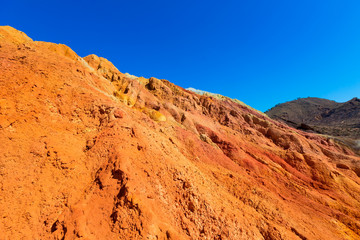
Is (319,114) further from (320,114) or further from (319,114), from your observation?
(320,114)

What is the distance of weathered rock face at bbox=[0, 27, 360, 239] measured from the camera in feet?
19.6

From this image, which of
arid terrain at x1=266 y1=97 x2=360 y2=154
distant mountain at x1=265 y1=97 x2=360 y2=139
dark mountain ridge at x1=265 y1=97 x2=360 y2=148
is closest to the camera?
arid terrain at x1=266 y1=97 x2=360 y2=154

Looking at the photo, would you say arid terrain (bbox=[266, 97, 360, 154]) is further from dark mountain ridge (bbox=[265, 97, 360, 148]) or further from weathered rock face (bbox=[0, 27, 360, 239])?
weathered rock face (bbox=[0, 27, 360, 239])

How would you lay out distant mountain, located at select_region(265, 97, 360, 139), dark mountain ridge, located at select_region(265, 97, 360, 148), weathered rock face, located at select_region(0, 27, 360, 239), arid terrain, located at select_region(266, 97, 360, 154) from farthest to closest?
distant mountain, located at select_region(265, 97, 360, 139) < dark mountain ridge, located at select_region(265, 97, 360, 148) < arid terrain, located at select_region(266, 97, 360, 154) < weathered rock face, located at select_region(0, 27, 360, 239)

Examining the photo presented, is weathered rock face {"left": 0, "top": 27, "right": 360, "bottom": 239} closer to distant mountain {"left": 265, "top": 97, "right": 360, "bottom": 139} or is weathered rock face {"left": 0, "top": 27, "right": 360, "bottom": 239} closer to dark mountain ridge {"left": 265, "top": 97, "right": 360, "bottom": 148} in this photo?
dark mountain ridge {"left": 265, "top": 97, "right": 360, "bottom": 148}

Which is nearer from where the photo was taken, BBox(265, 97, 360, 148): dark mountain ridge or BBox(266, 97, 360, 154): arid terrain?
BBox(266, 97, 360, 154): arid terrain

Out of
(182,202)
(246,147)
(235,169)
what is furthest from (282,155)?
(182,202)

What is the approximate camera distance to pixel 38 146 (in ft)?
23.8

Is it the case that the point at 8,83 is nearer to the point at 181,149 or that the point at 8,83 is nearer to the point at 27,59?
the point at 27,59

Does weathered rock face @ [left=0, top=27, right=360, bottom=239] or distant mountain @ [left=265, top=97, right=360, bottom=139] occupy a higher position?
distant mountain @ [left=265, top=97, right=360, bottom=139]

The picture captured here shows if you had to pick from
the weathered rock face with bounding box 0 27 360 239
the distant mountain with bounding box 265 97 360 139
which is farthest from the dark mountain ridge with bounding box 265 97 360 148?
the weathered rock face with bounding box 0 27 360 239

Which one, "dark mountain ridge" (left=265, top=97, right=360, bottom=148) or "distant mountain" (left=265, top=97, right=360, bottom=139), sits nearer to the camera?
"dark mountain ridge" (left=265, top=97, right=360, bottom=148)

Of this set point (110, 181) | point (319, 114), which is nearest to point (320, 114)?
point (319, 114)

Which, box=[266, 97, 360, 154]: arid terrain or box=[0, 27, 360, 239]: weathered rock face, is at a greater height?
box=[266, 97, 360, 154]: arid terrain
